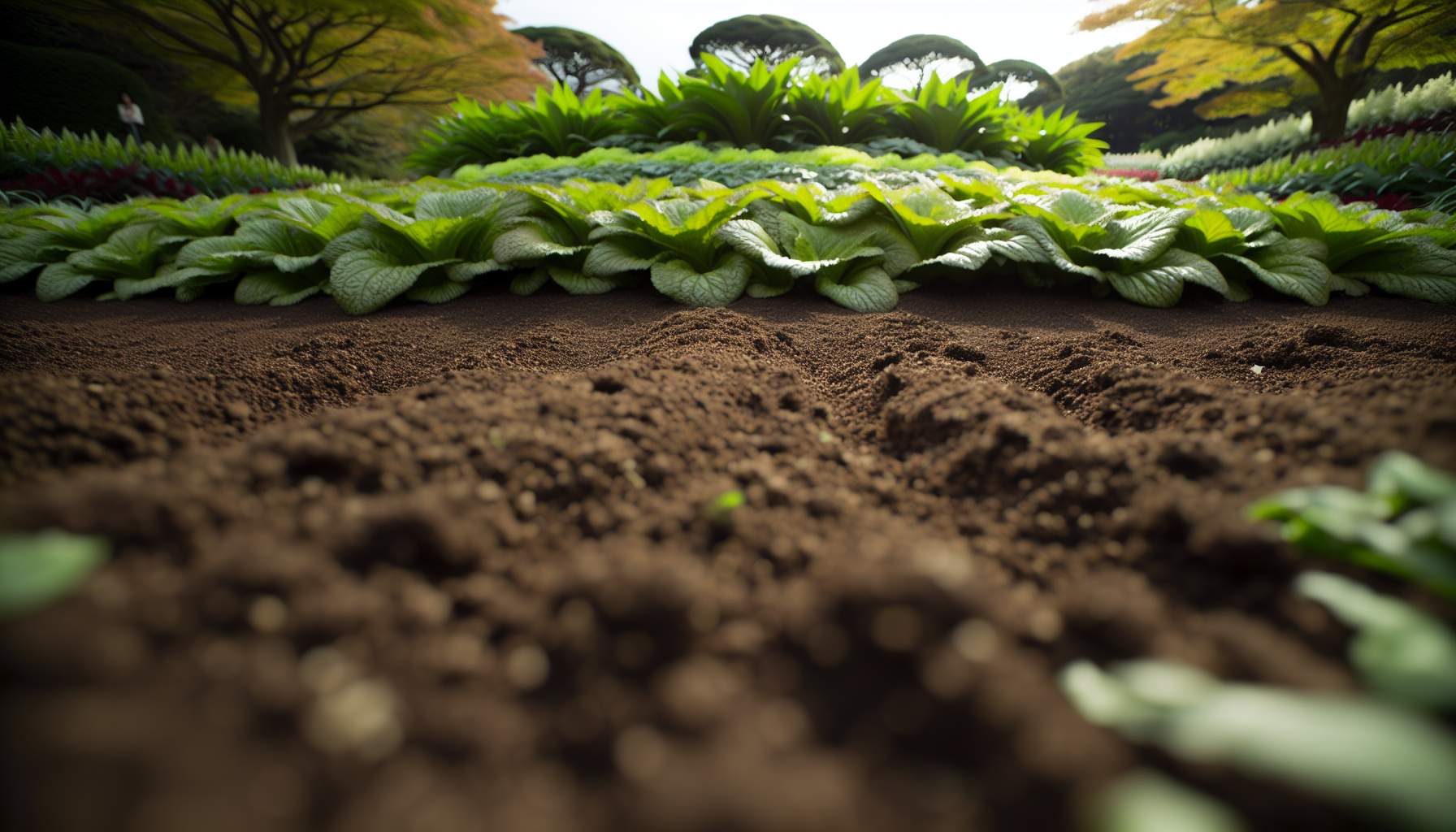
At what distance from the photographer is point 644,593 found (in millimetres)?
507

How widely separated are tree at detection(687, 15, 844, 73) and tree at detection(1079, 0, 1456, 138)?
11292 mm

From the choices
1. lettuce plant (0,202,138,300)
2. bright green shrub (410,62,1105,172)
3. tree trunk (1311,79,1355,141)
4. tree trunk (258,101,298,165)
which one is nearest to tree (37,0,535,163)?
tree trunk (258,101,298,165)

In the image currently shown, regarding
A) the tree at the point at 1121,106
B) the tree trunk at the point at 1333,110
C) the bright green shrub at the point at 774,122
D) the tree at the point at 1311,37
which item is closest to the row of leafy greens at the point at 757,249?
the bright green shrub at the point at 774,122

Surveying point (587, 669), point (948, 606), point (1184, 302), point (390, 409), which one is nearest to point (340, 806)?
point (587, 669)

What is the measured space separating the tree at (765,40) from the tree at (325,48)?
1193 cm

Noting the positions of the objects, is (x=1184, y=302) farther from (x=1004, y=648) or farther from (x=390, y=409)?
(x=390, y=409)

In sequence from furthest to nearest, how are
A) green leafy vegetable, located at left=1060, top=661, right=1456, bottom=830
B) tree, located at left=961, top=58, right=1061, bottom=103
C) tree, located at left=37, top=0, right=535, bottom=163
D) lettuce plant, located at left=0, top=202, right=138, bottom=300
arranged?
tree, located at left=961, top=58, right=1061, bottom=103
tree, located at left=37, top=0, right=535, bottom=163
lettuce plant, located at left=0, top=202, right=138, bottom=300
green leafy vegetable, located at left=1060, top=661, right=1456, bottom=830

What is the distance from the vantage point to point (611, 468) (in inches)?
34.2

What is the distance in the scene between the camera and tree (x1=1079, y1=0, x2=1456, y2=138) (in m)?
9.71

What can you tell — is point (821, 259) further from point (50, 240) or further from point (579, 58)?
point (579, 58)

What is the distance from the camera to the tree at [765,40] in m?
21.7

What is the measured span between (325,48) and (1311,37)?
710 inches

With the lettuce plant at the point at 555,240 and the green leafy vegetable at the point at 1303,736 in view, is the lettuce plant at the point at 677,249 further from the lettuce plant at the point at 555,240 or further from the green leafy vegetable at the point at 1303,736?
the green leafy vegetable at the point at 1303,736

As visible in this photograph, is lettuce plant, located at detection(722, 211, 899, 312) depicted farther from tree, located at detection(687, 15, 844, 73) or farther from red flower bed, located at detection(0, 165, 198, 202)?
tree, located at detection(687, 15, 844, 73)
